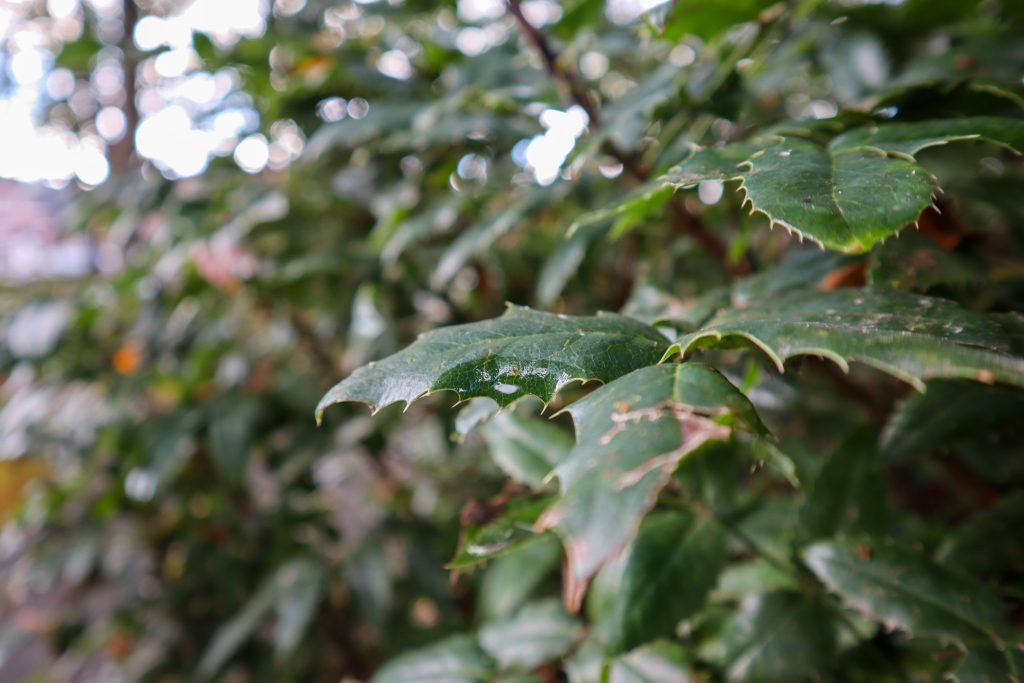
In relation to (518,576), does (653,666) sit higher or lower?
higher

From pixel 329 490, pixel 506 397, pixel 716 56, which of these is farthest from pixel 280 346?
pixel 506 397

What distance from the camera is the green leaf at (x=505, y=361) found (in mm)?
349

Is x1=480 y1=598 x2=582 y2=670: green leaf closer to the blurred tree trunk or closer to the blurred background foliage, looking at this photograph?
the blurred background foliage

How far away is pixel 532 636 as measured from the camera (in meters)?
0.64

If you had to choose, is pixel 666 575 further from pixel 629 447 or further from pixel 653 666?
pixel 629 447

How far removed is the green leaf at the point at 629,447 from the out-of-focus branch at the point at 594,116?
452 millimetres

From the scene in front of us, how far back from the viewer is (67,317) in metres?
1.12

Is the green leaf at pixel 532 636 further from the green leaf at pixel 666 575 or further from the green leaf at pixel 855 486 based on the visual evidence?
the green leaf at pixel 855 486

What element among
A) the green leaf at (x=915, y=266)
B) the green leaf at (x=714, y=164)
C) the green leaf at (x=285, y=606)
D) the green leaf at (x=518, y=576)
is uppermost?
the green leaf at (x=714, y=164)

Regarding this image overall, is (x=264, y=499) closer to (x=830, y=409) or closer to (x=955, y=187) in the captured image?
(x=830, y=409)

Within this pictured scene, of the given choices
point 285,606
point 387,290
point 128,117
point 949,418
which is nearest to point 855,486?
point 949,418

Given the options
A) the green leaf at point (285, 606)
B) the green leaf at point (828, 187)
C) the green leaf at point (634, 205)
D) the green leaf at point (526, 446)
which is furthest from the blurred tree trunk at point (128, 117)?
the green leaf at point (828, 187)

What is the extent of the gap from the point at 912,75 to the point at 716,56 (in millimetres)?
183

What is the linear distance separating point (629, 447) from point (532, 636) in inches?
16.8
